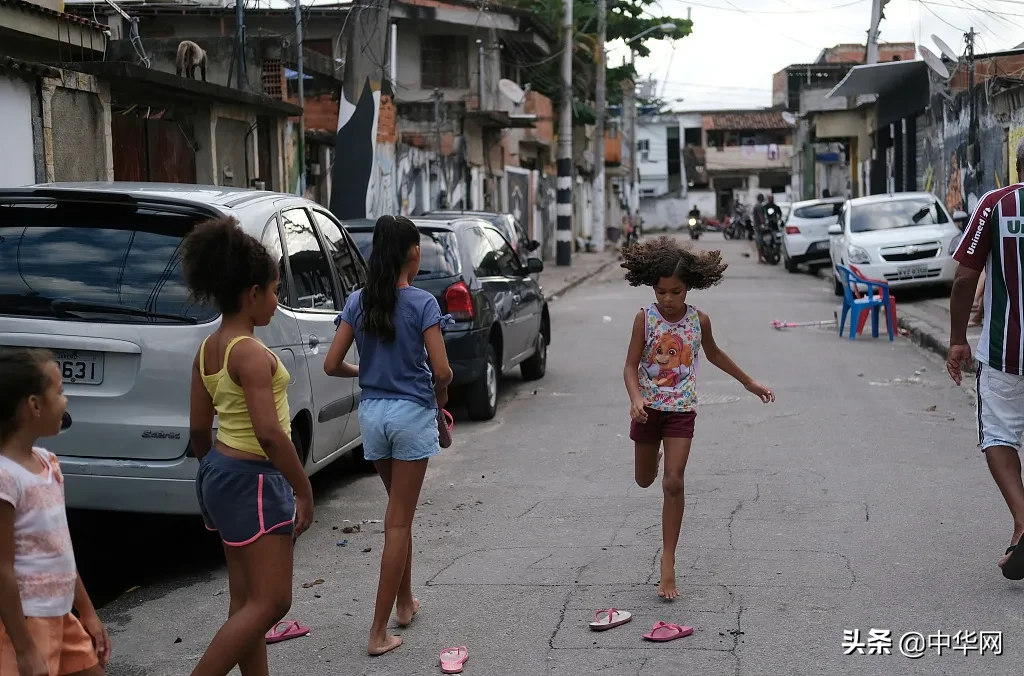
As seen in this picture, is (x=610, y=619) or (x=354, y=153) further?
(x=354, y=153)

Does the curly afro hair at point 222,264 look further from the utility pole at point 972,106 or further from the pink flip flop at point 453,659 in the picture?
the utility pole at point 972,106

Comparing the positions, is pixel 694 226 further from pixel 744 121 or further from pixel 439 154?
pixel 744 121

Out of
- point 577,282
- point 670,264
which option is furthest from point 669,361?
point 577,282

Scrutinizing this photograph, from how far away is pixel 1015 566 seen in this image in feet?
17.2

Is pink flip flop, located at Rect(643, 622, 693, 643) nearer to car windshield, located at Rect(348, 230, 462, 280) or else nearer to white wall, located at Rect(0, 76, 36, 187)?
car windshield, located at Rect(348, 230, 462, 280)

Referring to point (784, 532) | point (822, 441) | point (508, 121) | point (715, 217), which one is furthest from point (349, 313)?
point (715, 217)

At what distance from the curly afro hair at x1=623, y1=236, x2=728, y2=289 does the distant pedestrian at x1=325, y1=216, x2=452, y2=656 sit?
1.07 meters

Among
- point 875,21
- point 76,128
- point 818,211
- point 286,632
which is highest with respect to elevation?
point 875,21

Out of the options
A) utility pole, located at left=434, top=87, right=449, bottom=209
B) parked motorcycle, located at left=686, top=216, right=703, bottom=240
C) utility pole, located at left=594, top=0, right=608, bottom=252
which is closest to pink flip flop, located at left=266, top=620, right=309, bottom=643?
utility pole, located at left=434, top=87, right=449, bottom=209

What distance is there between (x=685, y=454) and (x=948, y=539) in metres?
1.70

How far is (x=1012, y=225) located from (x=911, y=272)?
49.4 ft

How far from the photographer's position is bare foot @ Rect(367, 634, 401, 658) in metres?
4.77

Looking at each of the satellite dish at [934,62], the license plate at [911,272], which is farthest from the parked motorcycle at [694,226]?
the license plate at [911,272]

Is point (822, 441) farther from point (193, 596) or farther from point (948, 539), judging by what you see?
point (193, 596)
